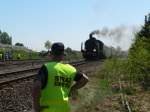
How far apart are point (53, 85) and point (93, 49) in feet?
152

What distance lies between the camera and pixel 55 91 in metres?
5.62

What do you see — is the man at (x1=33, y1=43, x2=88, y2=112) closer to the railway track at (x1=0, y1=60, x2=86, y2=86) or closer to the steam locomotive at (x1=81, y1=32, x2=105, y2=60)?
the railway track at (x1=0, y1=60, x2=86, y2=86)

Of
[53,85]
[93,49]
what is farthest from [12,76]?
[93,49]

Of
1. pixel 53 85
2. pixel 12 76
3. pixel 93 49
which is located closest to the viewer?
pixel 53 85

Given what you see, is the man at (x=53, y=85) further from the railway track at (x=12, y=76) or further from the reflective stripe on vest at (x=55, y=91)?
the railway track at (x=12, y=76)

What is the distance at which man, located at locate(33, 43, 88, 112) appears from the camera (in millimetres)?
5480

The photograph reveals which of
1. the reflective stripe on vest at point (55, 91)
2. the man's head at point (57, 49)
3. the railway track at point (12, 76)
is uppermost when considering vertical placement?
the man's head at point (57, 49)

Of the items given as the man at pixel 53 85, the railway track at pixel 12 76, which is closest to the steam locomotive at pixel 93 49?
the railway track at pixel 12 76

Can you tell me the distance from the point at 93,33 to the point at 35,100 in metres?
49.2

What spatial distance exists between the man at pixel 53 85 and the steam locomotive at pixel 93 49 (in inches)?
1811

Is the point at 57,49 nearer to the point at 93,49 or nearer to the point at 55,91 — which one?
the point at 55,91

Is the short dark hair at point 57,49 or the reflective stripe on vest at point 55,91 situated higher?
the short dark hair at point 57,49

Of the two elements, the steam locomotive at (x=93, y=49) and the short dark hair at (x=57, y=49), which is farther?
the steam locomotive at (x=93, y=49)

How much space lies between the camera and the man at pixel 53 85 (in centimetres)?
548
